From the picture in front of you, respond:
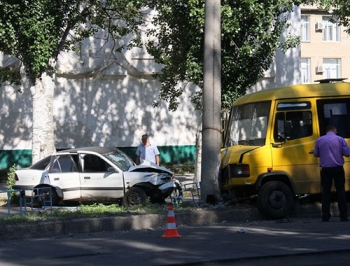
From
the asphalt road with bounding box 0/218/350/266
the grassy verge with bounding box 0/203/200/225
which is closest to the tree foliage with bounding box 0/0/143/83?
the grassy verge with bounding box 0/203/200/225

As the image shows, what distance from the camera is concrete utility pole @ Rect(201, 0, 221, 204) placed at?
48.9 feet

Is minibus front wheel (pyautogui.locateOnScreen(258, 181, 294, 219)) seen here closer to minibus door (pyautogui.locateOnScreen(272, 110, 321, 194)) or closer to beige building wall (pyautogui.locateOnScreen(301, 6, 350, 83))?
minibus door (pyautogui.locateOnScreen(272, 110, 321, 194))

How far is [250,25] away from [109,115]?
15042 mm

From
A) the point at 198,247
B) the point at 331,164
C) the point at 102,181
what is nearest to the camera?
the point at 198,247

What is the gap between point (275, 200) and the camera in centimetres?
1428

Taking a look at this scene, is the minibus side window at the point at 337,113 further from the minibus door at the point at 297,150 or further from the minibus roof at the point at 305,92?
the minibus door at the point at 297,150

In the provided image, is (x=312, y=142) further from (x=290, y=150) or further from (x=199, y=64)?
(x=199, y=64)

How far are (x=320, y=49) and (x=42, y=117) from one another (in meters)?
29.2

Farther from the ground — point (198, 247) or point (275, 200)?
point (275, 200)

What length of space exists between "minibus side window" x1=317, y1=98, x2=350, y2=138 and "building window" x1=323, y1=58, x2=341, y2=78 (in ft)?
104

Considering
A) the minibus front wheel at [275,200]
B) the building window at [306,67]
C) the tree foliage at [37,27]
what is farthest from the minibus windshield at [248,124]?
the building window at [306,67]

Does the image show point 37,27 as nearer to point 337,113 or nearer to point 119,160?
point 119,160

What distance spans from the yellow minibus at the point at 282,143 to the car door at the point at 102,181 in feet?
10.5

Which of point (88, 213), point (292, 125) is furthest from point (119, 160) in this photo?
point (292, 125)
